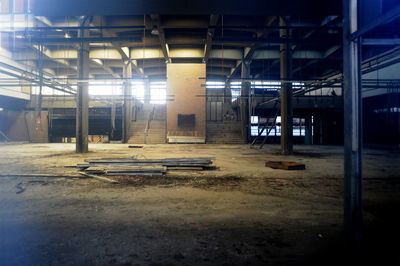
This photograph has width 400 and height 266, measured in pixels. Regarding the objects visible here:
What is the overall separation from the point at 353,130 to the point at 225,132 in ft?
57.5

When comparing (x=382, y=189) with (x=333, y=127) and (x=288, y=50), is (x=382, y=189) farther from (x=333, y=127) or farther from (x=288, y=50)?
(x=333, y=127)

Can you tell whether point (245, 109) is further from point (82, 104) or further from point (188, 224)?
point (188, 224)

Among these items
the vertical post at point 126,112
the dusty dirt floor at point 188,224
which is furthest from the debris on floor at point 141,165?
the vertical post at point 126,112

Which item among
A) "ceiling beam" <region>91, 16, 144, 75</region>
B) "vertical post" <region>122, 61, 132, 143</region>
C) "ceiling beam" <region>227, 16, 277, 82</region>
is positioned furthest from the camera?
"vertical post" <region>122, 61, 132, 143</region>

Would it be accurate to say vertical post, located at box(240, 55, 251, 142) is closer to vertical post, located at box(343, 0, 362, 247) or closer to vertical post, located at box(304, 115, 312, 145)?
vertical post, located at box(304, 115, 312, 145)

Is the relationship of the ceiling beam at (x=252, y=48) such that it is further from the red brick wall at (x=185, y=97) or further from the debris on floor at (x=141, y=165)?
the debris on floor at (x=141, y=165)

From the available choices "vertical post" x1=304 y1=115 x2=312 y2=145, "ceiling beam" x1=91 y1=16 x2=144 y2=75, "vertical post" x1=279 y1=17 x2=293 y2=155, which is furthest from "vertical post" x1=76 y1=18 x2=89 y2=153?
"vertical post" x1=304 y1=115 x2=312 y2=145

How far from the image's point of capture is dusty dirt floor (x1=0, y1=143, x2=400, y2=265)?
1.83 m

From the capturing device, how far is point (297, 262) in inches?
68.7

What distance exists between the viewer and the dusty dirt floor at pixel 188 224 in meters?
1.83

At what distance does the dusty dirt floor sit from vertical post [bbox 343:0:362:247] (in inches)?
11.3

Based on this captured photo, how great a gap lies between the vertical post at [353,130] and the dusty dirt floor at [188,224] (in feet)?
0.94

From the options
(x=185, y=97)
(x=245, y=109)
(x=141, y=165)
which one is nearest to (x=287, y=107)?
(x=141, y=165)

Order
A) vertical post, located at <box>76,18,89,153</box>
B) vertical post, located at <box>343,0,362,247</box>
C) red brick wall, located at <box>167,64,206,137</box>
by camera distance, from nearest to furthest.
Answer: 1. vertical post, located at <box>343,0,362,247</box>
2. vertical post, located at <box>76,18,89,153</box>
3. red brick wall, located at <box>167,64,206,137</box>
